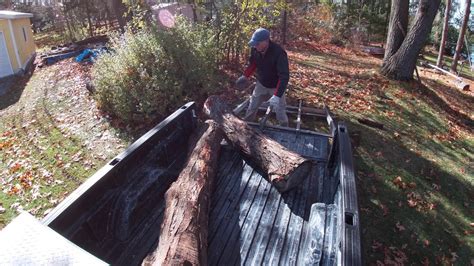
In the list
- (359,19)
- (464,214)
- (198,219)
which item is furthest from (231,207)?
(359,19)

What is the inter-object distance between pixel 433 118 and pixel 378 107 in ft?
4.50

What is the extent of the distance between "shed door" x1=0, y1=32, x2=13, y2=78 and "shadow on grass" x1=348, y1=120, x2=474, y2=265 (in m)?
18.3

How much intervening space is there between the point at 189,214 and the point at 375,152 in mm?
4611

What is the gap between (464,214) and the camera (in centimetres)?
516

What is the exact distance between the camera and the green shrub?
7527mm

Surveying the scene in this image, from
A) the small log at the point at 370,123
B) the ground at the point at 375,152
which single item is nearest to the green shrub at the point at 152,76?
the ground at the point at 375,152

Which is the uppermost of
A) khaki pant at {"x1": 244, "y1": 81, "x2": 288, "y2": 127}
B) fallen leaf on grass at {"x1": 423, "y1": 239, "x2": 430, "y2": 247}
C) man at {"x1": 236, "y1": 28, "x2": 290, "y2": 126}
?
man at {"x1": 236, "y1": 28, "x2": 290, "y2": 126}

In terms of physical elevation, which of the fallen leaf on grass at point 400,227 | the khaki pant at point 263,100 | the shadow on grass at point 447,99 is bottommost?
the fallen leaf on grass at point 400,227

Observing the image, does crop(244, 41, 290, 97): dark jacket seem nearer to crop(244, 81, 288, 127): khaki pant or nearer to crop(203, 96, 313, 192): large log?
crop(244, 81, 288, 127): khaki pant

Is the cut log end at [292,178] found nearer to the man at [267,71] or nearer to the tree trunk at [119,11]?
the man at [267,71]

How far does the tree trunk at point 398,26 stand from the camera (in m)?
10.4

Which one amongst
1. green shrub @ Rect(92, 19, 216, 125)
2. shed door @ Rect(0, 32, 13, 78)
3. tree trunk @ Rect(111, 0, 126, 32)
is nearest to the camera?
green shrub @ Rect(92, 19, 216, 125)

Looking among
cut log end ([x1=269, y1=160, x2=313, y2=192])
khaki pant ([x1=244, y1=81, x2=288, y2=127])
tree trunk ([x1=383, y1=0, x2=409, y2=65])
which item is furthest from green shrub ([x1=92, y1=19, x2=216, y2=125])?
tree trunk ([x1=383, y1=0, x2=409, y2=65])

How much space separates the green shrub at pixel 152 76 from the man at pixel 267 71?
2243 mm
